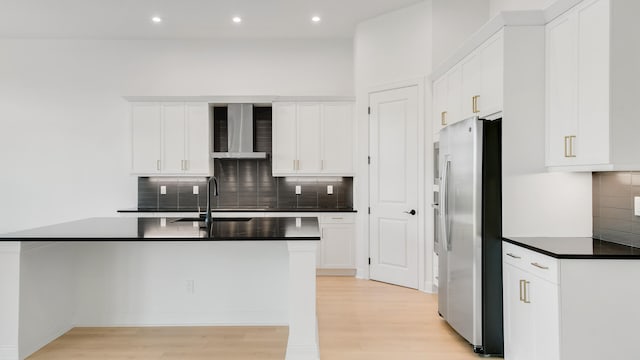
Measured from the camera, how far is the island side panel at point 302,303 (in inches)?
112

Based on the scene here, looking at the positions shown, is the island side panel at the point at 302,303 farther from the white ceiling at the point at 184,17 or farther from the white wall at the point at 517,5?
the white ceiling at the point at 184,17

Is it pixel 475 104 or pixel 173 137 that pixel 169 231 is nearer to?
pixel 475 104

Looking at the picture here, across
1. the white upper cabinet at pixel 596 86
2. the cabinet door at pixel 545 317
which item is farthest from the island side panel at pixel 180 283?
the white upper cabinet at pixel 596 86

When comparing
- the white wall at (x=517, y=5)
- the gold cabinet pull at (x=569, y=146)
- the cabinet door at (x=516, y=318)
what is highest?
the white wall at (x=517, y=5)

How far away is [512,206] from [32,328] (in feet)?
12.0

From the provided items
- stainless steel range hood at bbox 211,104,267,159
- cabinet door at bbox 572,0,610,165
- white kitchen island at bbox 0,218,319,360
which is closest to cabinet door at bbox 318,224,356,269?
stainless steel range hood at bbox 211,104,267,159

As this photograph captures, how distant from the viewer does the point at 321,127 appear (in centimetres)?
565

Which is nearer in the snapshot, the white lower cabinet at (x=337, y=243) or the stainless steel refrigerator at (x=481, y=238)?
the stainless steel refrigerator at (x=481, y=238)

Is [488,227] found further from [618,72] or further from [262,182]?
[262,182]

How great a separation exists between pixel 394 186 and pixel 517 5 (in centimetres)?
235

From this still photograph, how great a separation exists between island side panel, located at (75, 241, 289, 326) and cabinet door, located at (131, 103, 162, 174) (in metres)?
2.47

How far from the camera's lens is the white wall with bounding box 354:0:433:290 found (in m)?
4.79

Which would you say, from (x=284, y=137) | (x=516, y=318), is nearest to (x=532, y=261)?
(x=516, y=318)

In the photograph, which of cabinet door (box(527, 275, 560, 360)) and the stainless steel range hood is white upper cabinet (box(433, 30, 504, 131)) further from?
the stainless steel range hood
